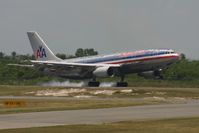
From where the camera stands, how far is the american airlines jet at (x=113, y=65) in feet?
278

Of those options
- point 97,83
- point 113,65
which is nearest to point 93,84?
point 97,83

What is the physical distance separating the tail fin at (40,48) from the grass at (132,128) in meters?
65.1

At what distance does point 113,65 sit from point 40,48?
48.0 feet

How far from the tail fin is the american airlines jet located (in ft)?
6.96

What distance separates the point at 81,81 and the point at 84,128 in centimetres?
6861

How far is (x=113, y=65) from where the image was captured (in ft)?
285

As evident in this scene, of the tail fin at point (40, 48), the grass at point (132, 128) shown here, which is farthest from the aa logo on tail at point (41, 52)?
the grass at point (132, 128)

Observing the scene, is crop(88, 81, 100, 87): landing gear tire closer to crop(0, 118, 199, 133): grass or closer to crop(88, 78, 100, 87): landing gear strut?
crop(88, 78, 100, 87): landing gear strut

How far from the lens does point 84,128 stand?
98.2 ft

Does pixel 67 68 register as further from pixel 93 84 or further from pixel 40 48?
pixel 40 48

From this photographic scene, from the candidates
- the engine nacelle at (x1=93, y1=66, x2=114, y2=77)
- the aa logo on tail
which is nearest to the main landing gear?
the engine nacelle at (x1=93, y1=66, x2=114, y2=77)

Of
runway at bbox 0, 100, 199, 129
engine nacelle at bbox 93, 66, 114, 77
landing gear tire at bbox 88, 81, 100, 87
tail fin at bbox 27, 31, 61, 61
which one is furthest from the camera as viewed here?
tail fin at bbox 27, 31, 61, 61

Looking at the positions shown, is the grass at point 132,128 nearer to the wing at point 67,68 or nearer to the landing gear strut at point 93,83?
the wing at point 67,68

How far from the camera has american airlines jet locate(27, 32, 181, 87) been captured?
84688mm
